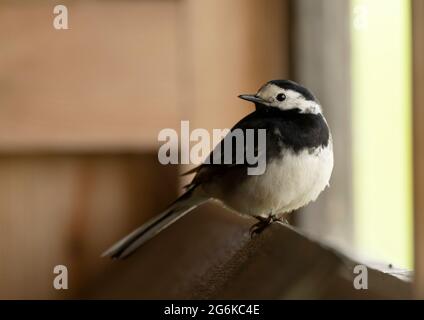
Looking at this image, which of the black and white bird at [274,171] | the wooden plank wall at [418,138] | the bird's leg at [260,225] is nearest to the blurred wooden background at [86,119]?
the black and white bird at [274,171]

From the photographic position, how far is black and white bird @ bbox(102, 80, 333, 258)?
20.5 inches

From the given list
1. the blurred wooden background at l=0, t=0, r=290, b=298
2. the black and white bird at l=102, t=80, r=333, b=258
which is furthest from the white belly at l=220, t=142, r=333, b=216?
the blurred wooden background at l=0, t=0, r=290, b=298

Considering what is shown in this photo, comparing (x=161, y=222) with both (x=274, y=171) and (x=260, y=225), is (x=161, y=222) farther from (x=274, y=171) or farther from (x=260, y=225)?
(x=260, y=225)

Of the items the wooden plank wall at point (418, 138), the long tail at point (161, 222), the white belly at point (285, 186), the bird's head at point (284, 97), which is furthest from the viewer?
the long tail at point (161, 222)

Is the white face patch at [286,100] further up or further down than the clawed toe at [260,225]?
further up

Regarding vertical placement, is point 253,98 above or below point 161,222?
above

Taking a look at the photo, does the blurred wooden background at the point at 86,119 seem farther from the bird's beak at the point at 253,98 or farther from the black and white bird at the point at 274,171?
the bird's beak at the point at 253,98

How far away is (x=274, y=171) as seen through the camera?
66cm

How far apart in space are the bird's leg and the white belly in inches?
1.5

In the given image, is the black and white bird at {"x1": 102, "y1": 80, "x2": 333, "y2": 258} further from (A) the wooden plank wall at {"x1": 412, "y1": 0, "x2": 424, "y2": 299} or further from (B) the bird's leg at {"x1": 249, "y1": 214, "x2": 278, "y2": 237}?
(A) the wooden plank wall at {"x1": 412, "y1": 0, "x2": 424, "y2": 299}

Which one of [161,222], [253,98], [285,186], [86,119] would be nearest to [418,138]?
[253,98]

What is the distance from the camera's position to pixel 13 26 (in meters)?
1.11

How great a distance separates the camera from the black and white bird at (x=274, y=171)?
521 mm

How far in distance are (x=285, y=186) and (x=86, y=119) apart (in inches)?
21.3
